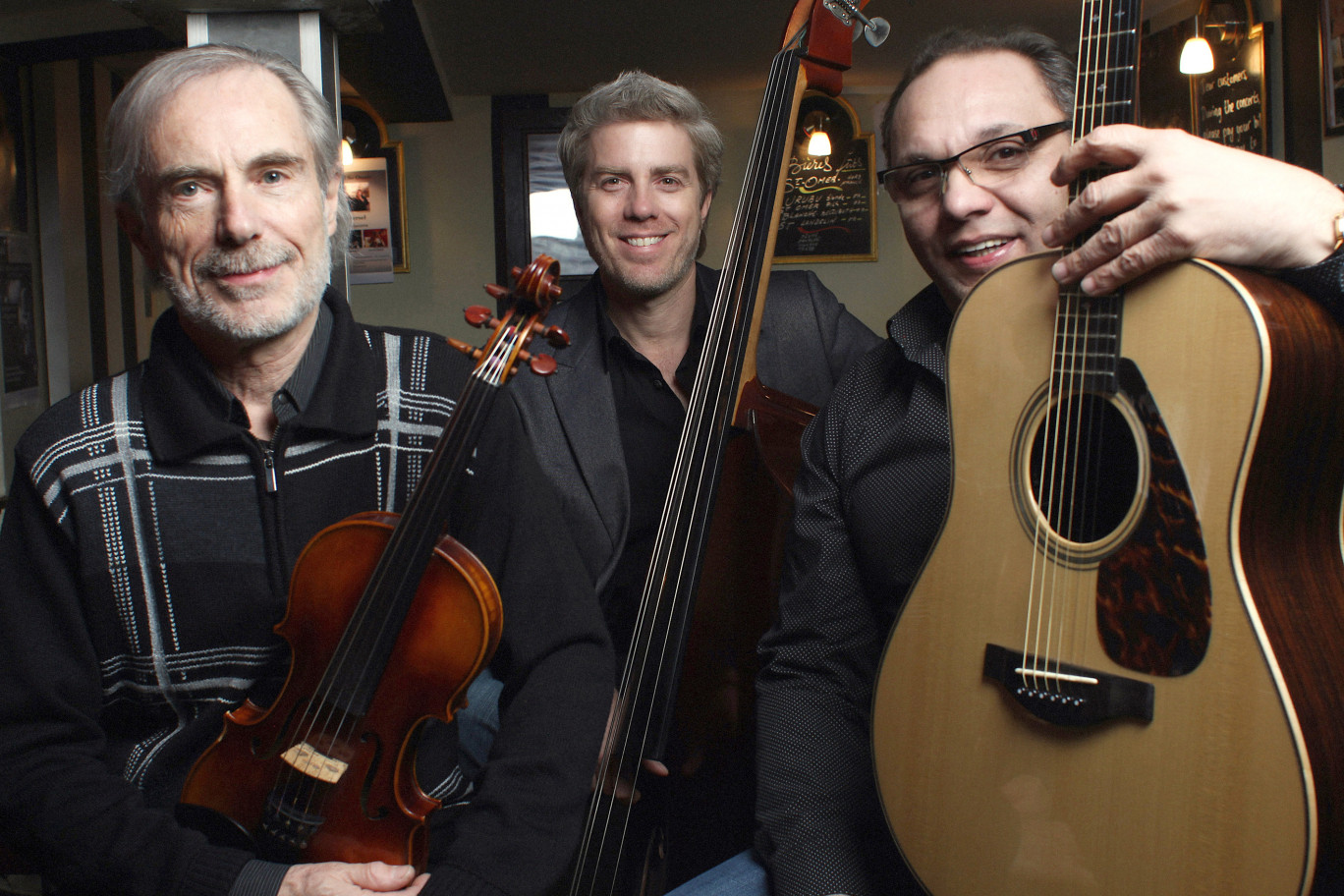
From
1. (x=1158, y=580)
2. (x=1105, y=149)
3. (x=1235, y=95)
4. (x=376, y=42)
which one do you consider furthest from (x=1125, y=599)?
(x=1235, y=95)

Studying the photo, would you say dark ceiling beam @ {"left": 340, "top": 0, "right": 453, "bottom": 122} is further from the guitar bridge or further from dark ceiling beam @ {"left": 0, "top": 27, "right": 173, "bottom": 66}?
the guitar bridge

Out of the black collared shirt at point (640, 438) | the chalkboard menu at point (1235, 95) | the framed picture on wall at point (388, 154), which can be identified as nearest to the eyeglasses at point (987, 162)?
the black collared shirt at point (640, 438)

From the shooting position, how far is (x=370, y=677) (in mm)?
957

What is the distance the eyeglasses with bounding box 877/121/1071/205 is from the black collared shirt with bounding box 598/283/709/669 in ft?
2.38

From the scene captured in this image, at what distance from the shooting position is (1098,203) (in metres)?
0.79

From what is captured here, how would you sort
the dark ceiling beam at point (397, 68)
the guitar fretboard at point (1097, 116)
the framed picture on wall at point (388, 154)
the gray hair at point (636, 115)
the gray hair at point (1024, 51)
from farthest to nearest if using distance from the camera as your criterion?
1. the framed picture on wall at point (388, 154)
2. the dark ceiling beam at point (397, 68)
3. the gray hair at point (636, 115)
4. the gray hair at point (1024, 51)
5. the guitar fretboard at point (1097, 116)

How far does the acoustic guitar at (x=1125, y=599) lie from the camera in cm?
68

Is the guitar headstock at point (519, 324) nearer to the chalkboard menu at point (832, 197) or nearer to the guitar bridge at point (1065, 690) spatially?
the guitar bridge at point (1065, 690)

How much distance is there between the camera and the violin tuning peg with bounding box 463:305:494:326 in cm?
100

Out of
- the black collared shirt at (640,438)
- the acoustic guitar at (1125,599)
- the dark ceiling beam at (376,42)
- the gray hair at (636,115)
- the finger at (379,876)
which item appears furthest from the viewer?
the gray hair at (636,115)

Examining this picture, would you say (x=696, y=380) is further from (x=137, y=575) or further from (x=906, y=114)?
(x=137, y=575)

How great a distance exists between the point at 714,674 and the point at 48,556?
927 mm

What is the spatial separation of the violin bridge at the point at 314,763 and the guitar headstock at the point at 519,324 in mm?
446

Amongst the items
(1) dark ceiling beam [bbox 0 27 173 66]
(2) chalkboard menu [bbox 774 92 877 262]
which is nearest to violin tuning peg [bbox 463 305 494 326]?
(1) dark ceiling beam [bbox 0 27 173 66]
